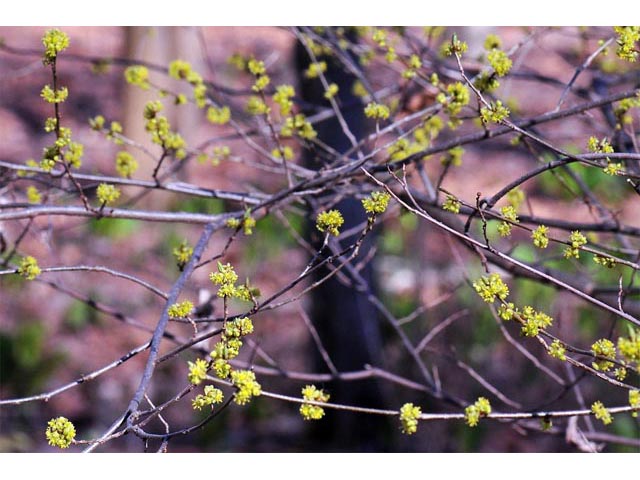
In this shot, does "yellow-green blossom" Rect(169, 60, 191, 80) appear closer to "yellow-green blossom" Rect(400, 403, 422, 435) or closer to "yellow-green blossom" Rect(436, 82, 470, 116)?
"yellow-green blossom" Rect(436, 82, 470, 116)

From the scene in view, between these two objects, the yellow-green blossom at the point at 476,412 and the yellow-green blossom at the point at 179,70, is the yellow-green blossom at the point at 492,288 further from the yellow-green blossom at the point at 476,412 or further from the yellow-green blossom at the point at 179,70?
the yellow-green blossom at the point at 179,70

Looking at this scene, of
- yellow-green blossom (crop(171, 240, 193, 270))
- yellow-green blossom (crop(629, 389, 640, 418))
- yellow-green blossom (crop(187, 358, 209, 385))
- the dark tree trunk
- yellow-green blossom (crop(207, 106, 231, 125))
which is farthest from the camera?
the dark tree trunk

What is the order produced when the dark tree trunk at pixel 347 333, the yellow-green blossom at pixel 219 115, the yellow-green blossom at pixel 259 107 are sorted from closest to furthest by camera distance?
the yellow-green blossom at pixel 259 107
the yellow-green blossom at pixel 219 115
the dark tree trunk at pixel 347 333

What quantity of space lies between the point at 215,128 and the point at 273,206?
839cm

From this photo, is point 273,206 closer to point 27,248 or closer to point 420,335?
point 420,335

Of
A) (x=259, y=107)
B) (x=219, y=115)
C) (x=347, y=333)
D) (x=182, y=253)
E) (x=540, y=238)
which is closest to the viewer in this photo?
(x=540, y=238)

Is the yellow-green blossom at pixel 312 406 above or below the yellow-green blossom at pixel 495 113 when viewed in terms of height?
below

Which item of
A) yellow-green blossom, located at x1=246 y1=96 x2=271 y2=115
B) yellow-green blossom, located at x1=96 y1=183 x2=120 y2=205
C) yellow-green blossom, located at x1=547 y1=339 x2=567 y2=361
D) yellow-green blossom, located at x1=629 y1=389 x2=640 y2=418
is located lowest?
yellow-green blossom, located at x1=629 y1=389 x2=640 y2=418

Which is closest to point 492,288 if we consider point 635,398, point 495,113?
point 635,398

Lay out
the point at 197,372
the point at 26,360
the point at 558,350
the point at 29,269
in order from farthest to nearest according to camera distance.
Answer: the point at 26,360 → the point at 29,269 → the point at 558,350 → the point at 197,372

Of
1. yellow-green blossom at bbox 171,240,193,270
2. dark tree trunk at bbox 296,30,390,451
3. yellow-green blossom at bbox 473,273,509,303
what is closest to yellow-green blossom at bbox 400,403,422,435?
yellow-green blossom at bbox 473,273,509,303

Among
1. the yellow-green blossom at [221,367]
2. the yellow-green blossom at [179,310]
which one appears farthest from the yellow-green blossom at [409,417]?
the yellow-green blossom at [179,310]

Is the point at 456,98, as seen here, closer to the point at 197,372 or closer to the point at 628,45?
the point at 628,45

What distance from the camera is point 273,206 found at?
2.35 m
